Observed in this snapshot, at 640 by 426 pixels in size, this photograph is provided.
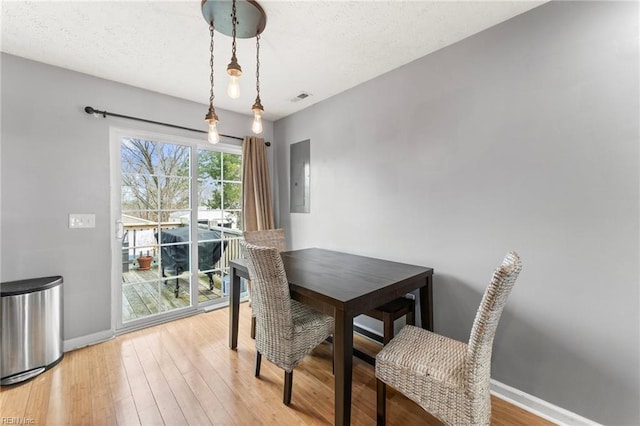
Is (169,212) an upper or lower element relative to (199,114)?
lower

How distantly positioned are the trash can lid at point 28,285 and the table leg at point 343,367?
7.68ft

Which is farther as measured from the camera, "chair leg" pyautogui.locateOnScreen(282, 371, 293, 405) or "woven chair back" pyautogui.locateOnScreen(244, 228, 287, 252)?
"woven chair back" pyautogui.locateOnScreen(244, 228, 287, 252)

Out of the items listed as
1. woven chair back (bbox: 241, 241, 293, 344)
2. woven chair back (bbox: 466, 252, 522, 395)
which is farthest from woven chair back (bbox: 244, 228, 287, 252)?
woven chair back (bbox: 466, 252, 522, 395)

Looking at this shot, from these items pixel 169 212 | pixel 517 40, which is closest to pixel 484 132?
pixel 517 40

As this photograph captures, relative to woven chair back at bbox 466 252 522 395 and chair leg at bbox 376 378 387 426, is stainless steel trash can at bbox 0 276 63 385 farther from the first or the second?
woven chair back at bbox 466 252 522 395

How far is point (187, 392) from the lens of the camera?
180 centimetres

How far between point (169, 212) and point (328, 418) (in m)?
2.56

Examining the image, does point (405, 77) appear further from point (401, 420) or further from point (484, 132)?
point (401, 420)

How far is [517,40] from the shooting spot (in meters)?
1.70

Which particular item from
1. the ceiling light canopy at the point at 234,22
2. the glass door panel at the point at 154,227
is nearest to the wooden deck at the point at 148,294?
the glass door panel at the point at 154,227

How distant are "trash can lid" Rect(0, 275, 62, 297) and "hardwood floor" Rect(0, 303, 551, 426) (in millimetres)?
657

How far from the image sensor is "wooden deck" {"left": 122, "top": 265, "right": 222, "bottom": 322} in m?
2.74

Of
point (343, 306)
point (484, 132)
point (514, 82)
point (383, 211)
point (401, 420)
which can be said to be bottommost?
point (401, 420)

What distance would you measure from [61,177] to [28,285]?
92 cm
